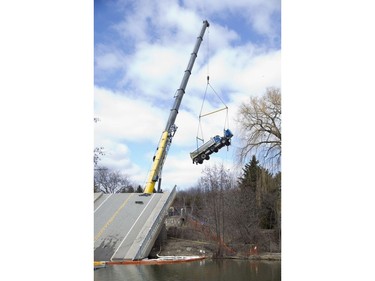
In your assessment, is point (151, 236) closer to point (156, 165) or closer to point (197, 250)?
point (197, 250)

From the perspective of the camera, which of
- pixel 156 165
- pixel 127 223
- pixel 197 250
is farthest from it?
pixel 156 165

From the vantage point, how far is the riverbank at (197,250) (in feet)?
20.2

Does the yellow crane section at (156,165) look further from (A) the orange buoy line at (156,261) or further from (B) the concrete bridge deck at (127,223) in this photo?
(A) the orange buoy line at (156,261)

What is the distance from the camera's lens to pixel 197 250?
6562 millimetres

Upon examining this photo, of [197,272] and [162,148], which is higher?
[162,148]

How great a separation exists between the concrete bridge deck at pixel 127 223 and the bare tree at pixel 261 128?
6.31 feet

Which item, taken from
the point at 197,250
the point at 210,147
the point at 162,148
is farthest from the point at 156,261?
the point at 162,148

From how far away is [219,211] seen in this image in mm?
7023

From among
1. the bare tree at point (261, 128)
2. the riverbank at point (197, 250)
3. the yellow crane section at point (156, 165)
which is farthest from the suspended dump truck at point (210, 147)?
the yellow crane section at point (156, 165)

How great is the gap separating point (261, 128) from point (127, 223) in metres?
2.71

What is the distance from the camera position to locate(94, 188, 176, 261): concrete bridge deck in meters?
5.69
